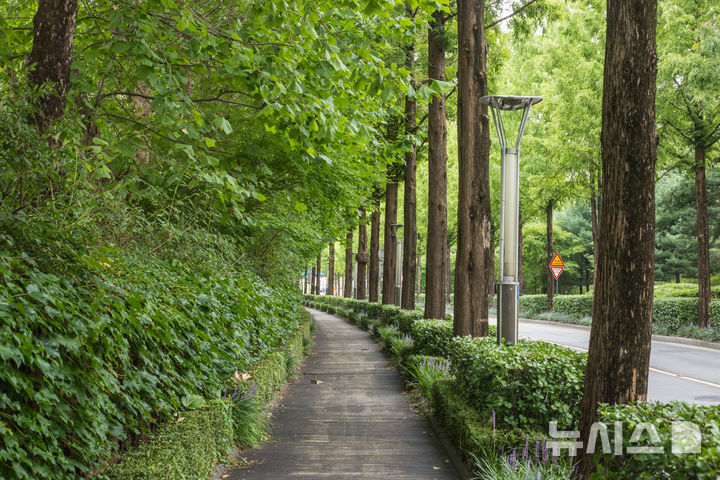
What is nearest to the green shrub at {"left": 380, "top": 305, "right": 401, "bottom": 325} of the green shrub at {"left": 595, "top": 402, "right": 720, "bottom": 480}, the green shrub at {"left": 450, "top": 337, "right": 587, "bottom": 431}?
the green shrub at {"left": 450, "top": 337, "right": 587, "bottom": 431}

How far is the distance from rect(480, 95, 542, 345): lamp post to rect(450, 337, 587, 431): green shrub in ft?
5.20

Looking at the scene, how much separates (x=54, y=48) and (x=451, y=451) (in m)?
5.74

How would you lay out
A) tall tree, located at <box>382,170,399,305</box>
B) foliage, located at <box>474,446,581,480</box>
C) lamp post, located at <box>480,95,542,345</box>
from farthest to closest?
tall tree, located at <box>382,170,399,305</box> → lamp post, located at <box>480,95,542,345</box> → foliage, located at <box>474,446,581,480</box>

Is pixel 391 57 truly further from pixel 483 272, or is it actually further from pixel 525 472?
pixel 525 472

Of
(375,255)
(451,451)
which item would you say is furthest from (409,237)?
(451,451)

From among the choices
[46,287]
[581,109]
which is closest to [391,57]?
[581,109]

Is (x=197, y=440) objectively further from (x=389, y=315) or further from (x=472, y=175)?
(x=389, y=315)

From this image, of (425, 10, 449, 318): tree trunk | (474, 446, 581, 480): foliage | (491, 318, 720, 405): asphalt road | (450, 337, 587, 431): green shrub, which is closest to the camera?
(474, 446, 581, 480): foliage

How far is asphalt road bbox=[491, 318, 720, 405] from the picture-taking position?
963 cm

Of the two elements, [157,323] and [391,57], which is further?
[391,57]

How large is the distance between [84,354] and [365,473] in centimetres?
348

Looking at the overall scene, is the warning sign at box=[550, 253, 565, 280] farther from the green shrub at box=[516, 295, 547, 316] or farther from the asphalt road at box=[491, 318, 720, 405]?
the asphalt road at box=[491, 318, 720, 405]

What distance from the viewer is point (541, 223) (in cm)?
4056

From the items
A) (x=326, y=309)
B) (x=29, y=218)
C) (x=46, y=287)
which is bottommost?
(x=326, y=309)
